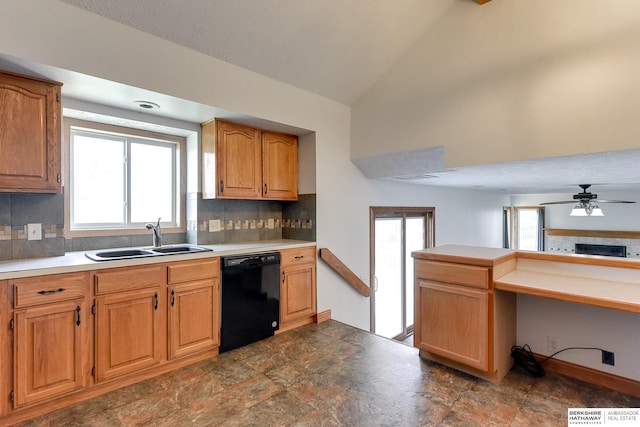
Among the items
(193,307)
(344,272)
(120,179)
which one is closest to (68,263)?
(193,307)

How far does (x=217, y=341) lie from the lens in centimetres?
284

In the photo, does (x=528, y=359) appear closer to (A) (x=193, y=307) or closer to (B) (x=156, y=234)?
(A) (x=193, y=307)

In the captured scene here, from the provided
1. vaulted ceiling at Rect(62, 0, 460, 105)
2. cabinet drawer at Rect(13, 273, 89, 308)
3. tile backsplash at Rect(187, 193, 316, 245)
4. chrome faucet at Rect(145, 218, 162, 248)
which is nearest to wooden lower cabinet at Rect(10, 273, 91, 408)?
cabinet drawer at Rect(13, 273, 89, 308)

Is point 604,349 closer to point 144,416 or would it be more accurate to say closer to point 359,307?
point 359,307

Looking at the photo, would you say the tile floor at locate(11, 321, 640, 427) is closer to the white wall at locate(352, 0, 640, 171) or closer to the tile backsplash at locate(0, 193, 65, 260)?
the tile backsplash at locate(0, 193, 65, 260)

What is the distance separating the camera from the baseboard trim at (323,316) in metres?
3.68

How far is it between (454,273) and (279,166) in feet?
7.25

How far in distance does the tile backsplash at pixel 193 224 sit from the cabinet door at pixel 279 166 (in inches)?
8.8

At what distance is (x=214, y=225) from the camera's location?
3455mm

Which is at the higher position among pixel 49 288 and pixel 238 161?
pixel 238 161

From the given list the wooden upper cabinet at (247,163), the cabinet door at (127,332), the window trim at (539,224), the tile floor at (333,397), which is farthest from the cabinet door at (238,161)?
the window trim at (539,224)

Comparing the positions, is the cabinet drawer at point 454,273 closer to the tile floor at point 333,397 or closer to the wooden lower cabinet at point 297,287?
the tile floor at point 333,397

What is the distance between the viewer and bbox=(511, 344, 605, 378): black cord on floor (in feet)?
7.81

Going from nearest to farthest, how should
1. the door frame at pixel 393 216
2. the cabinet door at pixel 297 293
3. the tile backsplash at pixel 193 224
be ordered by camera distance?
the tile backsplash at pixel 193 224 < the cabinet door at pixel 297 293 < the door frame at pixel 393 216
